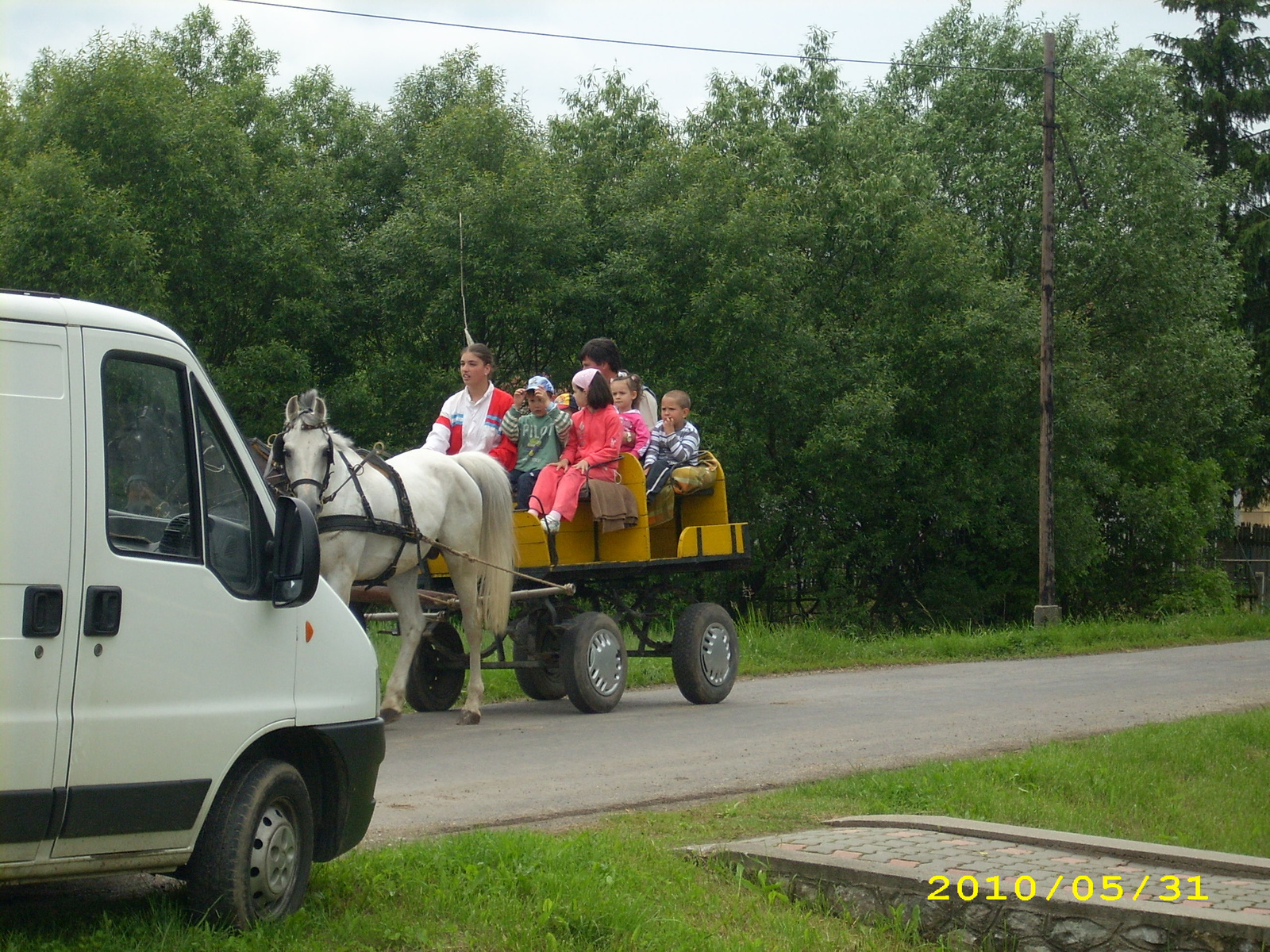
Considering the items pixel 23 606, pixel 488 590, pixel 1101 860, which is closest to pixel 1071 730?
pixel 488 590

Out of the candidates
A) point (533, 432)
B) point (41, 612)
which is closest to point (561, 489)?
point (533, 432)

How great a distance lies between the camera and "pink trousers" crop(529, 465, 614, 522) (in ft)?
37.8

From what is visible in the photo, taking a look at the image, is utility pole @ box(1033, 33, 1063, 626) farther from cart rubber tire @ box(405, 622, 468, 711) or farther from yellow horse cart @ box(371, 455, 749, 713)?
cart rubber tire @ box(405, 622, 468, 711)

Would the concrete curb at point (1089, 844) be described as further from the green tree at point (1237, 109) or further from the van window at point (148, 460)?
the green tree at point (1237, 109)

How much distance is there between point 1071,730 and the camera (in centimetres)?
1093

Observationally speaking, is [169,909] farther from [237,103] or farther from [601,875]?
[237,103]

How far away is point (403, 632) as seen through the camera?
10.5 meters

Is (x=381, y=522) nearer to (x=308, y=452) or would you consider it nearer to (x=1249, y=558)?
(x=308, y=452)

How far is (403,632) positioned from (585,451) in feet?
7.14

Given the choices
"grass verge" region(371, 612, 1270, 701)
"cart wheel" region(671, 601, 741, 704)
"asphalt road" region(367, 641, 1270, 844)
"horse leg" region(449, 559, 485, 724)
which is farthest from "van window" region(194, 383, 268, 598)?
"grass verge" region(371, 612, 1270, 701)

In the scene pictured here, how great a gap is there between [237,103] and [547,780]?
26094 millimetres

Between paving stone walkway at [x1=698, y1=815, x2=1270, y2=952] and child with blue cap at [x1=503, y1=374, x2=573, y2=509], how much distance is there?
5859 mm

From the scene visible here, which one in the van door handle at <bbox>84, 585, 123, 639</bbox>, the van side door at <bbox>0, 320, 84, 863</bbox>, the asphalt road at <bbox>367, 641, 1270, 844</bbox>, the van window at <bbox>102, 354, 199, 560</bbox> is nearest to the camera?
the van side door at <bbox>0, 320, 84, 863</bbox>

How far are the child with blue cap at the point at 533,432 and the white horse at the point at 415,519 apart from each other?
3.11ft
